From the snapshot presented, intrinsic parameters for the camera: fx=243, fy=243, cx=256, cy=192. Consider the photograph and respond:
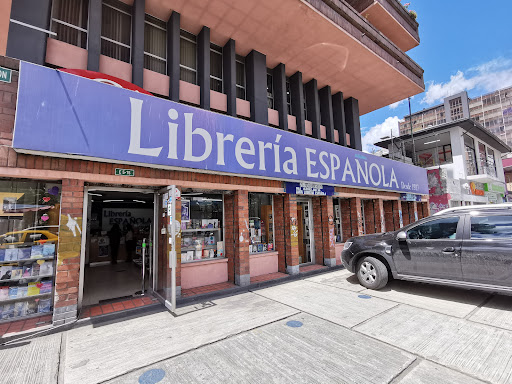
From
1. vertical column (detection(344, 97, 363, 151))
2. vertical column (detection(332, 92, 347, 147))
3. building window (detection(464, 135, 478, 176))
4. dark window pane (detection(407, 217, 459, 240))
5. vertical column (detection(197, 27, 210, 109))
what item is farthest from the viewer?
building window (detection(464, 135, 478, 176))

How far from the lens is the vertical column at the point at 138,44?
617 cm

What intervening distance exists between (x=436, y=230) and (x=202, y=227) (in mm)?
5682

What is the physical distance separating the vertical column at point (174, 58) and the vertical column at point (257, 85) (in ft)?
8.24

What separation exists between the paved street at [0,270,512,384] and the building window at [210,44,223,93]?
6586 millimetres

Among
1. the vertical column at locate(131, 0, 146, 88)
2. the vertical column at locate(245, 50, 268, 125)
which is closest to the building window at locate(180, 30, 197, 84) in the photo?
the vertical column at locate(131, 0, 146, 88)

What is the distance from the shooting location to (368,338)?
12.0ft

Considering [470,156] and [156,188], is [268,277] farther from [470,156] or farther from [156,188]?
[470,156]

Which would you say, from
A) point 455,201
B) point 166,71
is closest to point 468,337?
point 166,71

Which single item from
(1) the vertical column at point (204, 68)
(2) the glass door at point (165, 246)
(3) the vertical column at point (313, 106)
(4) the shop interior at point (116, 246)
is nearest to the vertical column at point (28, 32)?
(4) the shop interior at point (116, 246)

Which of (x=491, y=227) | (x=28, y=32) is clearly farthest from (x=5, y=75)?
(x=491, y=227)

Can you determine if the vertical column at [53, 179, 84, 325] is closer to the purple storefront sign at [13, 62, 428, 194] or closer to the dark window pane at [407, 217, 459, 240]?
the purple storefront sign at [13, 62, 428, 194]

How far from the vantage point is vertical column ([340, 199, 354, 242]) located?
9.98m

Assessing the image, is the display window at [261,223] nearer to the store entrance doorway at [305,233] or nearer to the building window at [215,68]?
the store entrance doorway at [305,233]

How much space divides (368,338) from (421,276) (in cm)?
262
